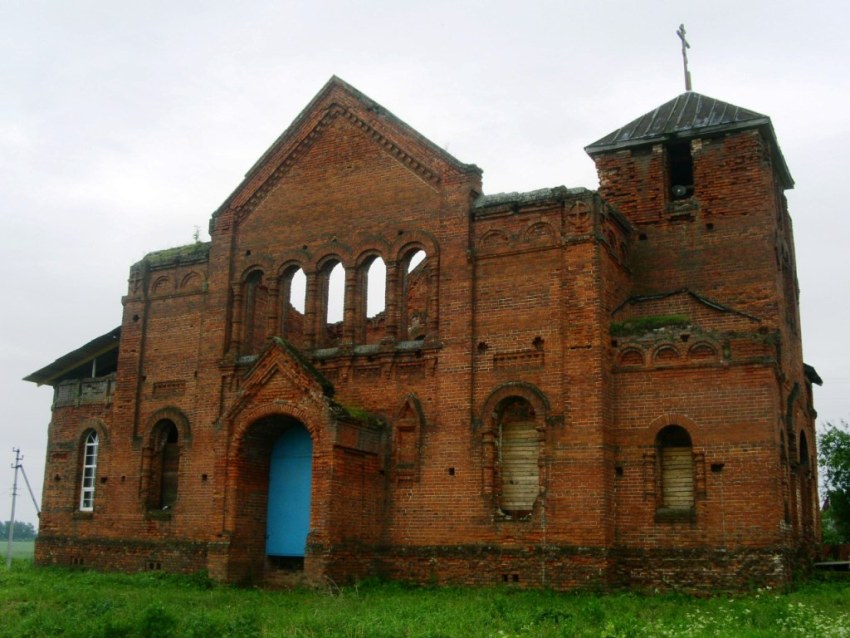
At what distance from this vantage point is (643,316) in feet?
63.7

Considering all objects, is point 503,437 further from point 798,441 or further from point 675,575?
point 798,441

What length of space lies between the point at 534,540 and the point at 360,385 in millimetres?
5138

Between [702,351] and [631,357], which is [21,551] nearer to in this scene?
[631,357]

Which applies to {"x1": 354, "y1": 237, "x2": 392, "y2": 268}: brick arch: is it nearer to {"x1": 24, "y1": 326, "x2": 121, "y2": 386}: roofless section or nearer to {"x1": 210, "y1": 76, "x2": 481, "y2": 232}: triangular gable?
{"x1": 210, "y1": 76, "x2": 481, "y2": 232}: triangular gable

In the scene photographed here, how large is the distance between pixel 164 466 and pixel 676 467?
1218 centimetres

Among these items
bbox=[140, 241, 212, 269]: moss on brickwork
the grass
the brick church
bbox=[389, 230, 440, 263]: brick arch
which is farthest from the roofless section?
bbox=[389, 230, 440, 263]: brick arch

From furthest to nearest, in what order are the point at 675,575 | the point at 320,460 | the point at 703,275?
the point at 703,275 < the point at 320,460 < the point at 675,575

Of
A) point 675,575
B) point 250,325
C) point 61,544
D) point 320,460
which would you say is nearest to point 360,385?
point 320,460

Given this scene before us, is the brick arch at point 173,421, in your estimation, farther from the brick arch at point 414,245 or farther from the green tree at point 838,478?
the green tree at point 838,478

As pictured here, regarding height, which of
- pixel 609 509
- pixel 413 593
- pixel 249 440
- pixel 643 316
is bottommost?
pixel 413 593

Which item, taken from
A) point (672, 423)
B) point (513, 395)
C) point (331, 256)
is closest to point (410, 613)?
point (513, 395)

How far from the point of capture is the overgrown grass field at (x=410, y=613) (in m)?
13.0

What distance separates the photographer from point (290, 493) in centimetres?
2073

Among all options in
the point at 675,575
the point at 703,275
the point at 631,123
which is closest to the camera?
the point at 675,575
